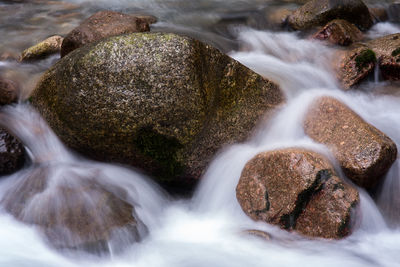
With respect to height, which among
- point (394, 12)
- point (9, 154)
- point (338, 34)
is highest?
point (394, 12)

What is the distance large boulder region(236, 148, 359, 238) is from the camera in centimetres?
356

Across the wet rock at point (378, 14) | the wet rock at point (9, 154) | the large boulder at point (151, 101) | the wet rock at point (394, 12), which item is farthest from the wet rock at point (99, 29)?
the wet rock at point (394, 12)

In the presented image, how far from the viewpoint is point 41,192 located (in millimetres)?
3875

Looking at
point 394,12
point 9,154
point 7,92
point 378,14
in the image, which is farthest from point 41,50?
point 394,12

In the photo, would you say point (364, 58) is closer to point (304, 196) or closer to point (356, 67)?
point (356, 67)

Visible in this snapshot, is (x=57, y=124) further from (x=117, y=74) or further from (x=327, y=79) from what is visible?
(x=327, y=79)

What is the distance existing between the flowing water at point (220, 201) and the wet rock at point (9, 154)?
4.0 inches

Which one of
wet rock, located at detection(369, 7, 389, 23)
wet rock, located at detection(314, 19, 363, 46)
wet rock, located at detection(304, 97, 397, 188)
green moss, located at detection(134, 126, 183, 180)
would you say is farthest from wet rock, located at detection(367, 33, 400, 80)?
green moss, located at detection(134, 126, 183, 180)

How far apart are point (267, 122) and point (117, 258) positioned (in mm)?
2447

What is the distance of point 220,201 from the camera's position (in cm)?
437

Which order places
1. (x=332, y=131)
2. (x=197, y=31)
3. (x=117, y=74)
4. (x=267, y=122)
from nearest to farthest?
(x=117, y=74)
(x=332, y=131)
(x=267, y=122)
(x=197, y=31)

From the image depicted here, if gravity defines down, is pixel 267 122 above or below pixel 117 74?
below

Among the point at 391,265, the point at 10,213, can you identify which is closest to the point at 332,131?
the point at 391,265

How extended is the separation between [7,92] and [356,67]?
5.19 metres
